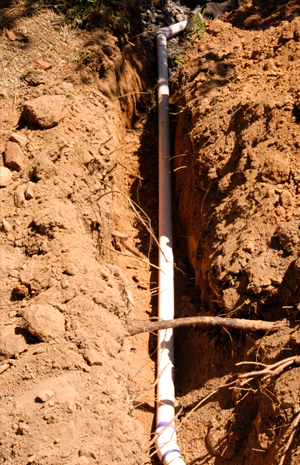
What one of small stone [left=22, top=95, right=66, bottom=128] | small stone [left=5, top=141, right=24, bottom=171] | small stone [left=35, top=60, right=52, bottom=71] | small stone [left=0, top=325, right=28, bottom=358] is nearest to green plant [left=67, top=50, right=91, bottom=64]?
small stone [left=35, top=60, right=52, bottom=71]

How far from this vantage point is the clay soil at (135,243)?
195cm

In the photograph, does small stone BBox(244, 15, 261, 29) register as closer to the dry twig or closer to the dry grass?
the dry grass

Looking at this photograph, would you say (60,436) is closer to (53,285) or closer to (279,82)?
(53,285)

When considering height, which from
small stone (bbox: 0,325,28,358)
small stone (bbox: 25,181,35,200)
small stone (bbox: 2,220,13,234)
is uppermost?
small stone (bbox: 25,181,35,200)

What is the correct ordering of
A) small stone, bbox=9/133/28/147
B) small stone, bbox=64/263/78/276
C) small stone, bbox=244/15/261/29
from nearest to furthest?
1. small stone, bbox=64/263/78/276
2. small stone, bbox=9/133/28/147
3. small stone, bbox=244/15/261/29

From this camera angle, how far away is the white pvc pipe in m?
2.42

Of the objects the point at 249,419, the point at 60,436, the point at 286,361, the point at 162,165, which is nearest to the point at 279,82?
the point at 162,165

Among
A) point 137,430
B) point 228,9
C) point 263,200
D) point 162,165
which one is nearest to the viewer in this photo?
point 137,430

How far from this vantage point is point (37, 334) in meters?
2.06

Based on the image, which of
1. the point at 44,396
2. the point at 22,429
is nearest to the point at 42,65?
the point at 44,396

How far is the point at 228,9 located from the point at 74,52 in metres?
2.10

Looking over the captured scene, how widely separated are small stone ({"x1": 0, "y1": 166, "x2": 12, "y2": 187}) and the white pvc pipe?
1260 mm

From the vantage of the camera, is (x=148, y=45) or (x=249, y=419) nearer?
(x=249, y=419)

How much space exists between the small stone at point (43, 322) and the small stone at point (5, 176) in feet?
3.59
